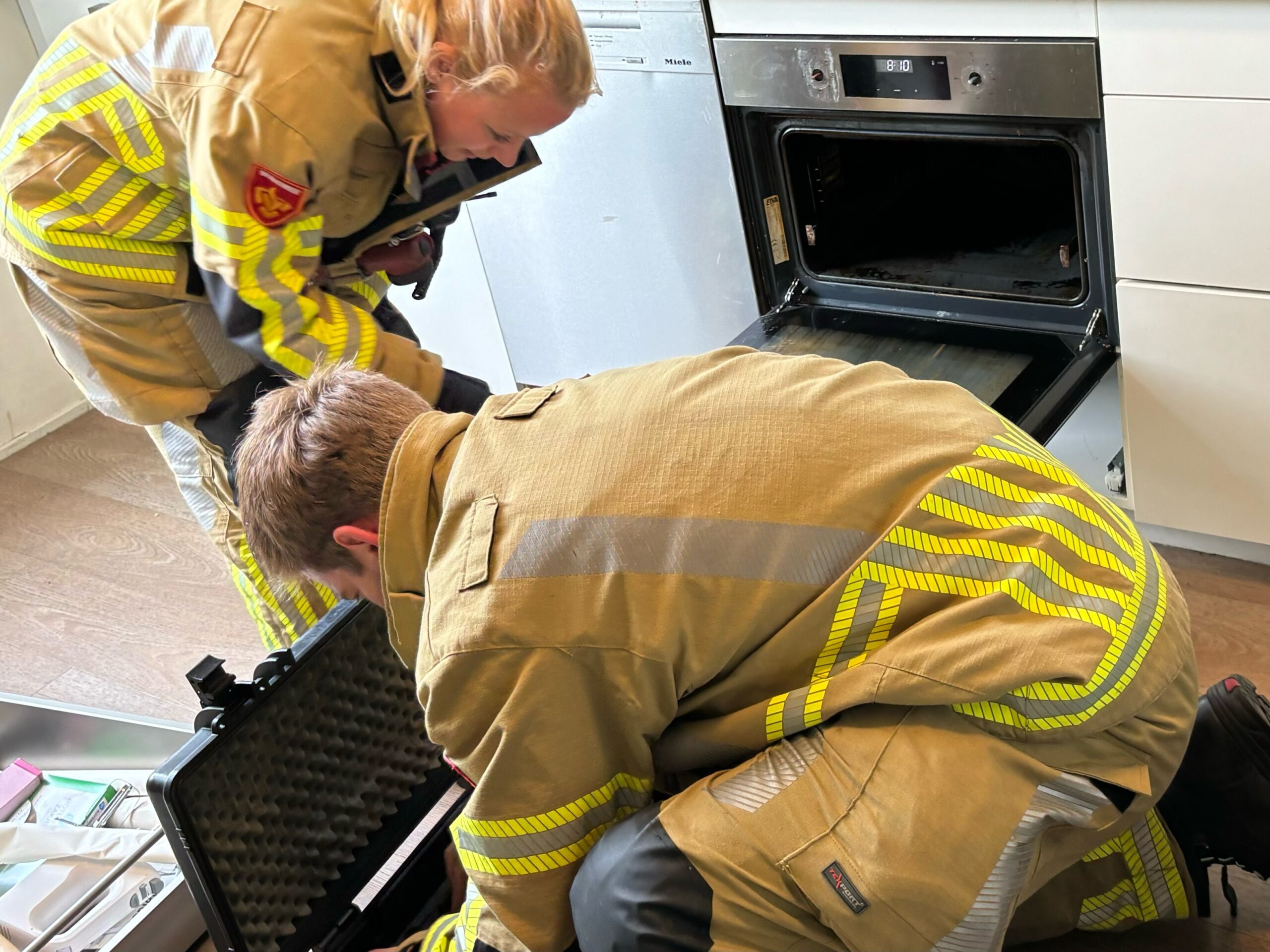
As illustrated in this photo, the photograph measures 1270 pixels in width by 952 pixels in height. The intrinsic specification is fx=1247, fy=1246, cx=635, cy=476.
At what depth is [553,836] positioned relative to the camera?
101 centimetres

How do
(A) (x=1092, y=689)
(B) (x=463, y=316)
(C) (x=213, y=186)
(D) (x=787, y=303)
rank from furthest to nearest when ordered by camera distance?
(B) (x=463, y=316)
(D) (x=787, y=303)
(C) (x=213, y=186)
(A) (x=1092, y=689)

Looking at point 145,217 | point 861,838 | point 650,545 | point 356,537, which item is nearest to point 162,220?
point 145,217

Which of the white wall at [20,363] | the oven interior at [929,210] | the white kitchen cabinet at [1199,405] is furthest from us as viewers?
the white wall at [20,363]

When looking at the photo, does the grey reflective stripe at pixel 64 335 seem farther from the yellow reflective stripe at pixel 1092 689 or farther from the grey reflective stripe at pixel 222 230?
the yellow reflective stripe at pixel 1092 689

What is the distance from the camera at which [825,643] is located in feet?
3.23

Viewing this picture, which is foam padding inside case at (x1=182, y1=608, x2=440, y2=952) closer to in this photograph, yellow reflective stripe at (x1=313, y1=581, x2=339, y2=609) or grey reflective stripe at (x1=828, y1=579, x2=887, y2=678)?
yellow reflective stripe at (x1=313, y1=581, x2=339, y2=609)

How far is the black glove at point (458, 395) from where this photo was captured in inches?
55.9

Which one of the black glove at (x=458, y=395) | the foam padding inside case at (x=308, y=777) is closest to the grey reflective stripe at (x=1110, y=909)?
the foam padding inside case at (x=308, y=777)

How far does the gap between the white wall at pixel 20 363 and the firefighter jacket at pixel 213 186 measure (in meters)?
1.46

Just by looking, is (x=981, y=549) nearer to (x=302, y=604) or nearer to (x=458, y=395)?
(x=458, y=395)

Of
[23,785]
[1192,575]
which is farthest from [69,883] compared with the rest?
[1192,575]

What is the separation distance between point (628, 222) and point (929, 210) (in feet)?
1.59

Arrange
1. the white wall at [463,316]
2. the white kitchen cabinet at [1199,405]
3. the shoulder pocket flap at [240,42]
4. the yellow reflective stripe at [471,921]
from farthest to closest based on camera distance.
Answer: the white wall at [463,316] → the white kitchen cabinet at [1199,405] → the shoulder pocket flap at [240,42] → the yellow reflective stripe at [471,921]

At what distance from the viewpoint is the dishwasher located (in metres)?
1.85
